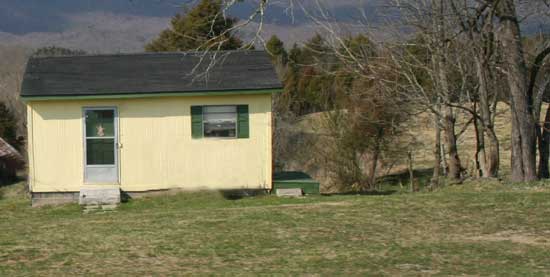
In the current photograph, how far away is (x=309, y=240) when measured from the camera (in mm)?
8734

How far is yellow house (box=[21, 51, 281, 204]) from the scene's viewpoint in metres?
16.8

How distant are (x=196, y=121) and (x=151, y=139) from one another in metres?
1.12

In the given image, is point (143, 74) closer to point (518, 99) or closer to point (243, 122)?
point (243, 122)

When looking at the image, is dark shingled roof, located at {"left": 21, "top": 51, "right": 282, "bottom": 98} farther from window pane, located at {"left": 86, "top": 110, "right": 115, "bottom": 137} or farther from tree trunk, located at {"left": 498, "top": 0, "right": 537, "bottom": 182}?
tree trunk, located at {"left": 498, "top": 0, "right": 537, "bottom": 182}

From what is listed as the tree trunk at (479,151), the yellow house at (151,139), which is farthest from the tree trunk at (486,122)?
the yellow house at (151,139)

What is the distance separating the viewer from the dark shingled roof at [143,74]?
54.8 feet

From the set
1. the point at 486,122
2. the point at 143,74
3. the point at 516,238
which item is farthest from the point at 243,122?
the point at 516,238

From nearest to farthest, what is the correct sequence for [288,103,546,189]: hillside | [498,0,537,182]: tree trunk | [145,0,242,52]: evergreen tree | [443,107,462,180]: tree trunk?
[498,0,537,182]: tree trunk, [443,107,462,180]: tree trunk, [288,103,546,189]: hillside, [145,0,242,52]: evergreen tree

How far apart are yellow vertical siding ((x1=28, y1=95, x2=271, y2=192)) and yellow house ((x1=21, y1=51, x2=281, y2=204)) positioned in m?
0.02

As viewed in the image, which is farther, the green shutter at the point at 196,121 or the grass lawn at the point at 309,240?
the green shutter at the point at 196,121

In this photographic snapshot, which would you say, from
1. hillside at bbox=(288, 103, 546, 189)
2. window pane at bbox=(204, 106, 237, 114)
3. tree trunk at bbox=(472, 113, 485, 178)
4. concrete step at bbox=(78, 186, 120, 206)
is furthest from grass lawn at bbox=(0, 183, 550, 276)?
hillside at bbox=(288, 103, 546, 189)

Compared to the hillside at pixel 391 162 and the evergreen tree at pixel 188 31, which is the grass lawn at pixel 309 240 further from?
the evergreen tree at pixel 188 31

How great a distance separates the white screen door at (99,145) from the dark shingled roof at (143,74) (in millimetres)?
609

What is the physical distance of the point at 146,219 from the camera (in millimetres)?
10977
